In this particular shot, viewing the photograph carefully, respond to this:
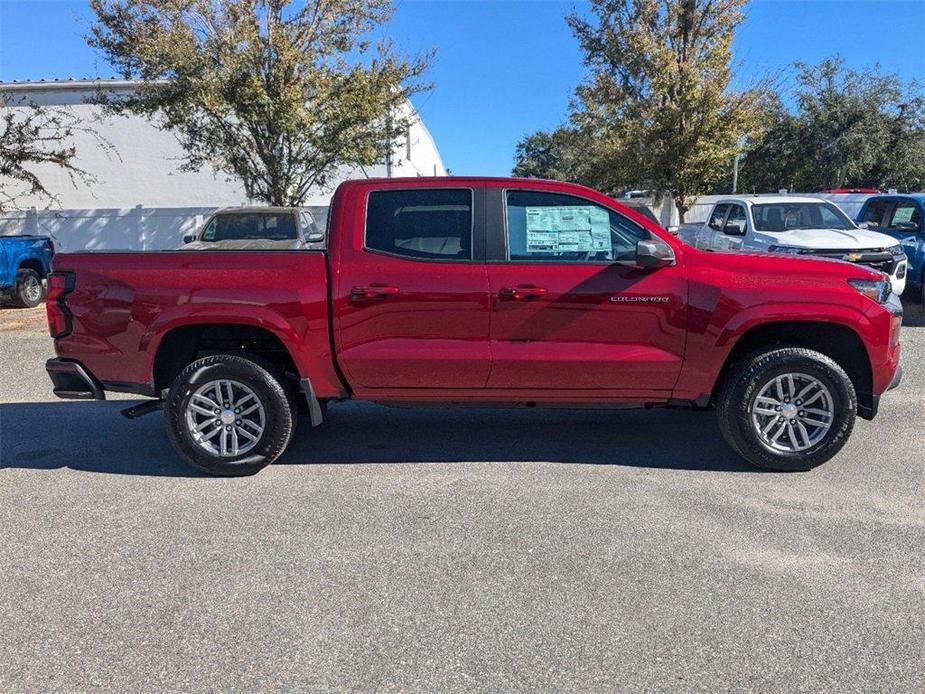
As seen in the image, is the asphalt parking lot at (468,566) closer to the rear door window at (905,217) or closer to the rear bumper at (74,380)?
the rear bumper at (74,380)

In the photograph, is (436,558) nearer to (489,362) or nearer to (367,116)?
(489,362)

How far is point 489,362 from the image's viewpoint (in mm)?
4750

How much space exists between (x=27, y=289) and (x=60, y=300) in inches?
393

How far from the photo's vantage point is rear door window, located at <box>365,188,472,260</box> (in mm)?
4809

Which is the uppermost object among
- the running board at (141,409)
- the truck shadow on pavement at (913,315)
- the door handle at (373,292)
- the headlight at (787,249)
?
the headlight at (787,249)

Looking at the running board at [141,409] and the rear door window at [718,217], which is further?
the rear door window at [718,217]

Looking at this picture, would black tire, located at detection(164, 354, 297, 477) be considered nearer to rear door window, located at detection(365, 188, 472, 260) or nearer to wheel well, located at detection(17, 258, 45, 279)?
rear door window, located at detection(365, 188, 472, 260)

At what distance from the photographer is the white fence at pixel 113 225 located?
21.0m

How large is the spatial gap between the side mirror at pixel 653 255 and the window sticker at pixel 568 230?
0.98 feet

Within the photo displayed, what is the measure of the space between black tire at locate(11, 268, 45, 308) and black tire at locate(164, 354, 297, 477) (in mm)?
10293

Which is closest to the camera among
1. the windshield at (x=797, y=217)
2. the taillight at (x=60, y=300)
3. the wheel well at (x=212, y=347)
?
the taillight at (x=60, y=300)

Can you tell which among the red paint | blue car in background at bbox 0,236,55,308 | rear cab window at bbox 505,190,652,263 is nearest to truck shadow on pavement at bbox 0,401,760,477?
the red paint

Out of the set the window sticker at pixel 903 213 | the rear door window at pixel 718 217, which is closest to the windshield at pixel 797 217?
the rear door window at pixel 718 217

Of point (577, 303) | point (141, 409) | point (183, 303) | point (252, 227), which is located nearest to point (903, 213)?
point (577, 303)
